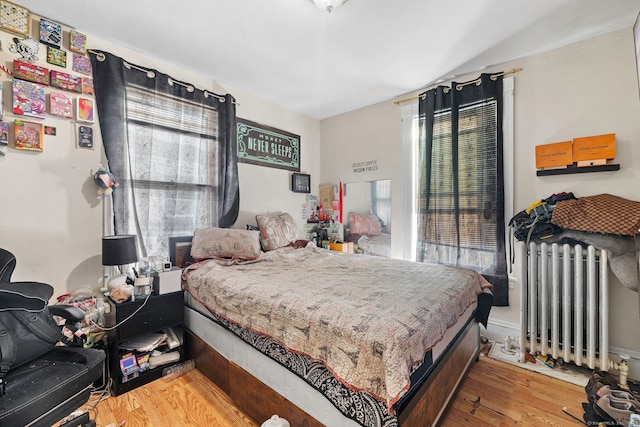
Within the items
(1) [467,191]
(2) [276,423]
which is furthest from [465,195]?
(2) [276,423]

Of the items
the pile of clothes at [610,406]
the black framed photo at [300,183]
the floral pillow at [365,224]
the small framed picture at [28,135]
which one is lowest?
the pile of clothes at [610,406]

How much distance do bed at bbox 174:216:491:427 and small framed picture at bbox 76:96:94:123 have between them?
1.38 metres

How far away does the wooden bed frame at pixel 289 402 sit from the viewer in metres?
1.20

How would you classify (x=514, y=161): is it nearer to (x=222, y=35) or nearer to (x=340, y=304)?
(x=340, y=304)

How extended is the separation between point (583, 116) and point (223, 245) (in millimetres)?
3248

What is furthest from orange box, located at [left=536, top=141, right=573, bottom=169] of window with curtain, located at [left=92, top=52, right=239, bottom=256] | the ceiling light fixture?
window with curtain, located at [left=92, top=52, right=239, bottom=256]

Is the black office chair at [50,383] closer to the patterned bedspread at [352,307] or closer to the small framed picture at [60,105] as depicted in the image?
the patterned bedspread at [352,307]

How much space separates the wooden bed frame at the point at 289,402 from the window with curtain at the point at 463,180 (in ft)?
2.58

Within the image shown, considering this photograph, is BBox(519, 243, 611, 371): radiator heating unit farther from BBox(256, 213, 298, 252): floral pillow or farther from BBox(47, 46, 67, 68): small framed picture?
BBox(47, 46, 67, 68): small framed picture

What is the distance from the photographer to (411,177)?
3061 millimetres

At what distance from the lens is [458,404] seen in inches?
64.4

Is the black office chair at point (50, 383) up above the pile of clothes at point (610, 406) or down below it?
above

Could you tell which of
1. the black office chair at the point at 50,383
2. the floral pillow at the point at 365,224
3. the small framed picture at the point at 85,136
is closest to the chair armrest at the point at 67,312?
the black office chair at the point at 50,383

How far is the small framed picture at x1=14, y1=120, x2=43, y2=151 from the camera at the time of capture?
1.74 metres
